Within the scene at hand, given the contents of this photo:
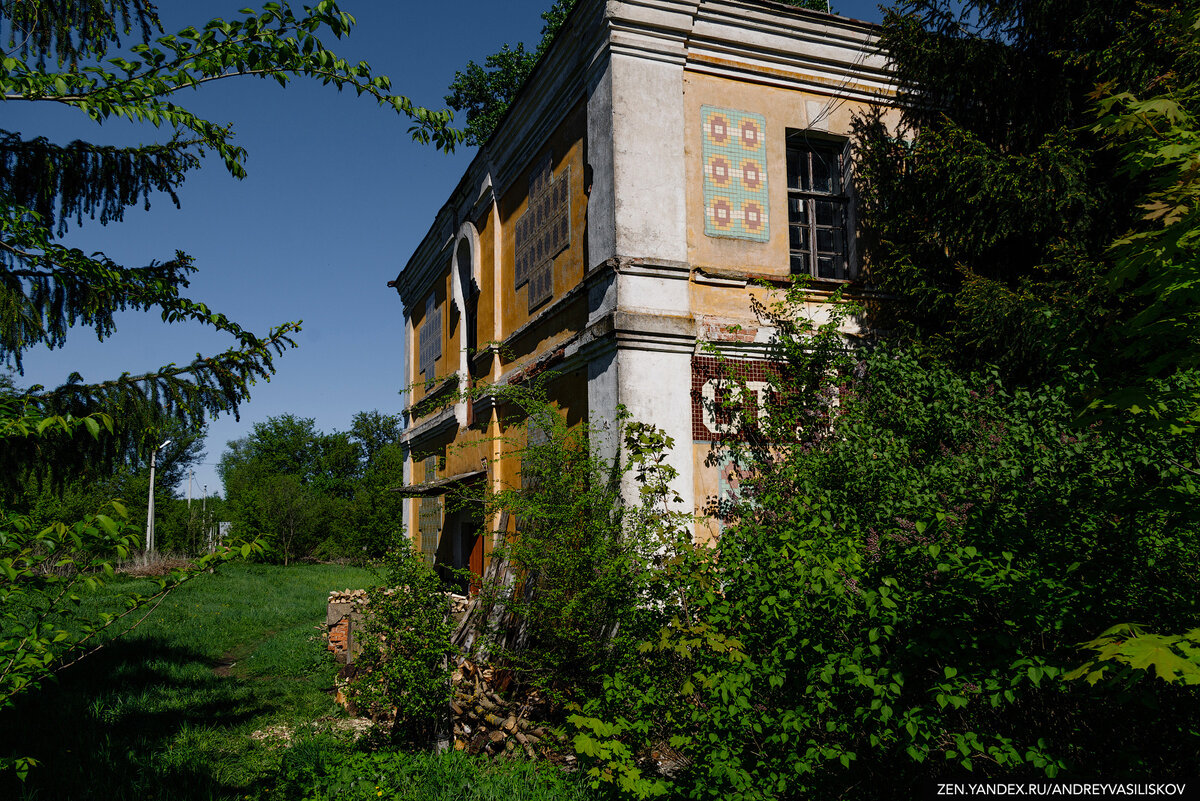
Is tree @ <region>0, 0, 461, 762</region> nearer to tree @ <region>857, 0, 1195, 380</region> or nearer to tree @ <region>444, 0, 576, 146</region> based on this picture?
tree @ <region>857, 0, 1195, 380</region>

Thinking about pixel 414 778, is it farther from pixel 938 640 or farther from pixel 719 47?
pixel 719 47

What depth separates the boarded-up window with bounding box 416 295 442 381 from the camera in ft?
49.2

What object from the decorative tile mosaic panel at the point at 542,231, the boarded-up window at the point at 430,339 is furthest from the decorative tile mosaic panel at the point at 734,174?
the boarded-up window at the point at 430,339

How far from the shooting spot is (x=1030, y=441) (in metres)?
5.20

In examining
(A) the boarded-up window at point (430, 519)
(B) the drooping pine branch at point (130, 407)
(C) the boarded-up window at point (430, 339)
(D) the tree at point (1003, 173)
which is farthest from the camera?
(C) the boarded-up window at point (430, 339)

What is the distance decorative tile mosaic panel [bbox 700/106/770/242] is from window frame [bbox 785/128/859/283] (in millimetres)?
497

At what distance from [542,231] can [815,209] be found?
347cm

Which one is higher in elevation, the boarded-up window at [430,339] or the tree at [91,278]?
the boarded-up window at [430,339]

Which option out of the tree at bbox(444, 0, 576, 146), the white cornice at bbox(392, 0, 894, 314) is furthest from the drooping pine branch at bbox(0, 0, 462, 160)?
the tree at bbox(444, 0, 576, 146)

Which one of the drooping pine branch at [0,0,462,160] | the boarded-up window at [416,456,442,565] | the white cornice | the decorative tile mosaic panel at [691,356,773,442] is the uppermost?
the white cornice

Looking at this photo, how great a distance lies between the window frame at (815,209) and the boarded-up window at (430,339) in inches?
333

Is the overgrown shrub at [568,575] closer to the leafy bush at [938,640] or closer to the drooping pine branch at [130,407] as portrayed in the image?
the leafy bush at [938,640]

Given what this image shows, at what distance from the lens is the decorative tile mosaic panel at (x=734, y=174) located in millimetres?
7879

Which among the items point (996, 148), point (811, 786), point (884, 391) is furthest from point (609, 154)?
point (811, 786)
